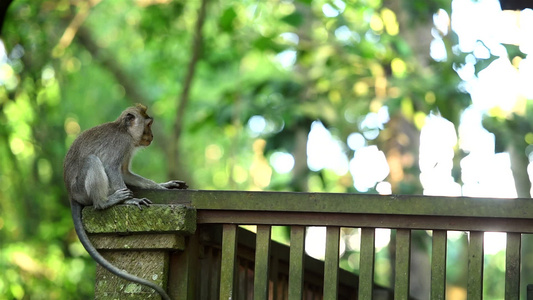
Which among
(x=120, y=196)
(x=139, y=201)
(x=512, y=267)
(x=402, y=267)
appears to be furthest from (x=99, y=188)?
(x=512, y=267)

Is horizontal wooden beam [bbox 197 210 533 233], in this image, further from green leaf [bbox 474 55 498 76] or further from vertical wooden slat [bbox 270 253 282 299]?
green leaf [bbox 474 55 498 76]

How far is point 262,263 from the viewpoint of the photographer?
3.34 meters

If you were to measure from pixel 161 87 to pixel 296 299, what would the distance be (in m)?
12.4

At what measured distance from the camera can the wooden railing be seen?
3197mm

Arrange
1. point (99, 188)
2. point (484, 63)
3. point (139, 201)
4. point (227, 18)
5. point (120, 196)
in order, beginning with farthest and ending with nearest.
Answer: point (227, 18), point (484, 63), point (99, 188), point (120, 196), point (139, 201)

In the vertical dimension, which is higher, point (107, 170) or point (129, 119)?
point (129, 119)

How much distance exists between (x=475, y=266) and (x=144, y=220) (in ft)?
4.74

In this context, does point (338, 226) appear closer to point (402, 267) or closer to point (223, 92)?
point (402, 267)

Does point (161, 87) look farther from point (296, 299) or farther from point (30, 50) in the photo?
point (296, 299)

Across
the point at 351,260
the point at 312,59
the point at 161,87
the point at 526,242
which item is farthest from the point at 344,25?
the point at 351,260

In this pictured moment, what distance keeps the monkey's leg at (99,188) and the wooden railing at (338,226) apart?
15 centimetres

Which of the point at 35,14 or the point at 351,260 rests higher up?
the point at 35,14

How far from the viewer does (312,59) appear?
8898mm

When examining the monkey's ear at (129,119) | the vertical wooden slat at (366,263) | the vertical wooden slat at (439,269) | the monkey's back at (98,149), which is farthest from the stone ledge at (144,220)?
the monkey's ear at (129,119)
